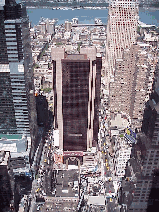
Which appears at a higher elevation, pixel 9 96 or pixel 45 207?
pixel 9 96

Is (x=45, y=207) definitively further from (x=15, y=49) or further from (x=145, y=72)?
(x=145, y=72)

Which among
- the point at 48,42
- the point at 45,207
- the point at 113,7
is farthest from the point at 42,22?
the point at 45,207

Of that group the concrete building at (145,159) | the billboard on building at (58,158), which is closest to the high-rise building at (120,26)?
the billboard on building at (58,158)

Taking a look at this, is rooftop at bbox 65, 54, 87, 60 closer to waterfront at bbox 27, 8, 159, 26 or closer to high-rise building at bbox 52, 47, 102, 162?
high-rise building at bbox 52, 47, 102, 162

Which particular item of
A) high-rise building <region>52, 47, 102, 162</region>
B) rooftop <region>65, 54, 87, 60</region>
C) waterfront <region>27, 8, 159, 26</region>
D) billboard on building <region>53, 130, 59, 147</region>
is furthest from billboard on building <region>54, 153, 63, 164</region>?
waterfront <region>27, 8, 159, 26</region>

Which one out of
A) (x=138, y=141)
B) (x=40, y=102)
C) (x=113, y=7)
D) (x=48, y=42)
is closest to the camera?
(x=138, y=141)

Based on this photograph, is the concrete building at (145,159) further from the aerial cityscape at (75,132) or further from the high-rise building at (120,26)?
the high-rise building at (120,26)

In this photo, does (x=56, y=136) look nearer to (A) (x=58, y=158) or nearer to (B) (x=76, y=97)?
(A) (x=58, y=158)

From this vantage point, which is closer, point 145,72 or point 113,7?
point 145,72
